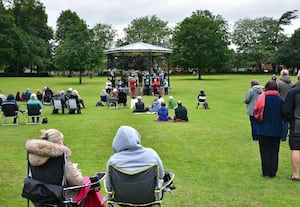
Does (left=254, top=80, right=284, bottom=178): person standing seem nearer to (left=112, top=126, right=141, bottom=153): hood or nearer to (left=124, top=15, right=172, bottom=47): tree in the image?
(left=112, top=126, right=141, bottom=153): hood

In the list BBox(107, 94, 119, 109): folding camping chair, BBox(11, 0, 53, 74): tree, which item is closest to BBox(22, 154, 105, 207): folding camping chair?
BBox(107, 94, 119, 109): folding camping chair

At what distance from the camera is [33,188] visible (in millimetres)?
4434

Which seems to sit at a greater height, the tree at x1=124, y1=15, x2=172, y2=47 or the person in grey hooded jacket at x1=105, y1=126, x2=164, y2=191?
the tree at x1=124, y1=15, x2=172, y2=47

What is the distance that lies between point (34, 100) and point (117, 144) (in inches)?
460

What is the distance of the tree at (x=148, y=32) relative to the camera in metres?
82.2

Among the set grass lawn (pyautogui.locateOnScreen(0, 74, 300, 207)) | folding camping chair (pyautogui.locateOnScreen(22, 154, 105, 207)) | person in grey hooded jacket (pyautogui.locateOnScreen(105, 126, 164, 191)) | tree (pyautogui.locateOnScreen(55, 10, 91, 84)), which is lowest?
grass lawn (pyautogui.locateOnScreen(0, 74, 300, 207))

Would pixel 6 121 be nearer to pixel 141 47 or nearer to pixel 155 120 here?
pixel 155 120

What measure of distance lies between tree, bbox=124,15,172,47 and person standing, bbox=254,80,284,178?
248 ft

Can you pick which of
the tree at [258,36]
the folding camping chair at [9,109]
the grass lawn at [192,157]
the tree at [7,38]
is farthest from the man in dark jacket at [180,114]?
the tree at [258,36]

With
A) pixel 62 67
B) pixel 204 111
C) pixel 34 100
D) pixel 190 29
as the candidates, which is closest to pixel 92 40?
pixel 62 67

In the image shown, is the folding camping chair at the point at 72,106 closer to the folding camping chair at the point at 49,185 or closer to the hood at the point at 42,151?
the folding camping chair at the point at 49,185

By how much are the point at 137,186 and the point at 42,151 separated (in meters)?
1.04

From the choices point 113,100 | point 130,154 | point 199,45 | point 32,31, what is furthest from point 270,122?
point 32,31

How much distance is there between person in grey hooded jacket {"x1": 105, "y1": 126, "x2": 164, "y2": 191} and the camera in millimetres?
4266
